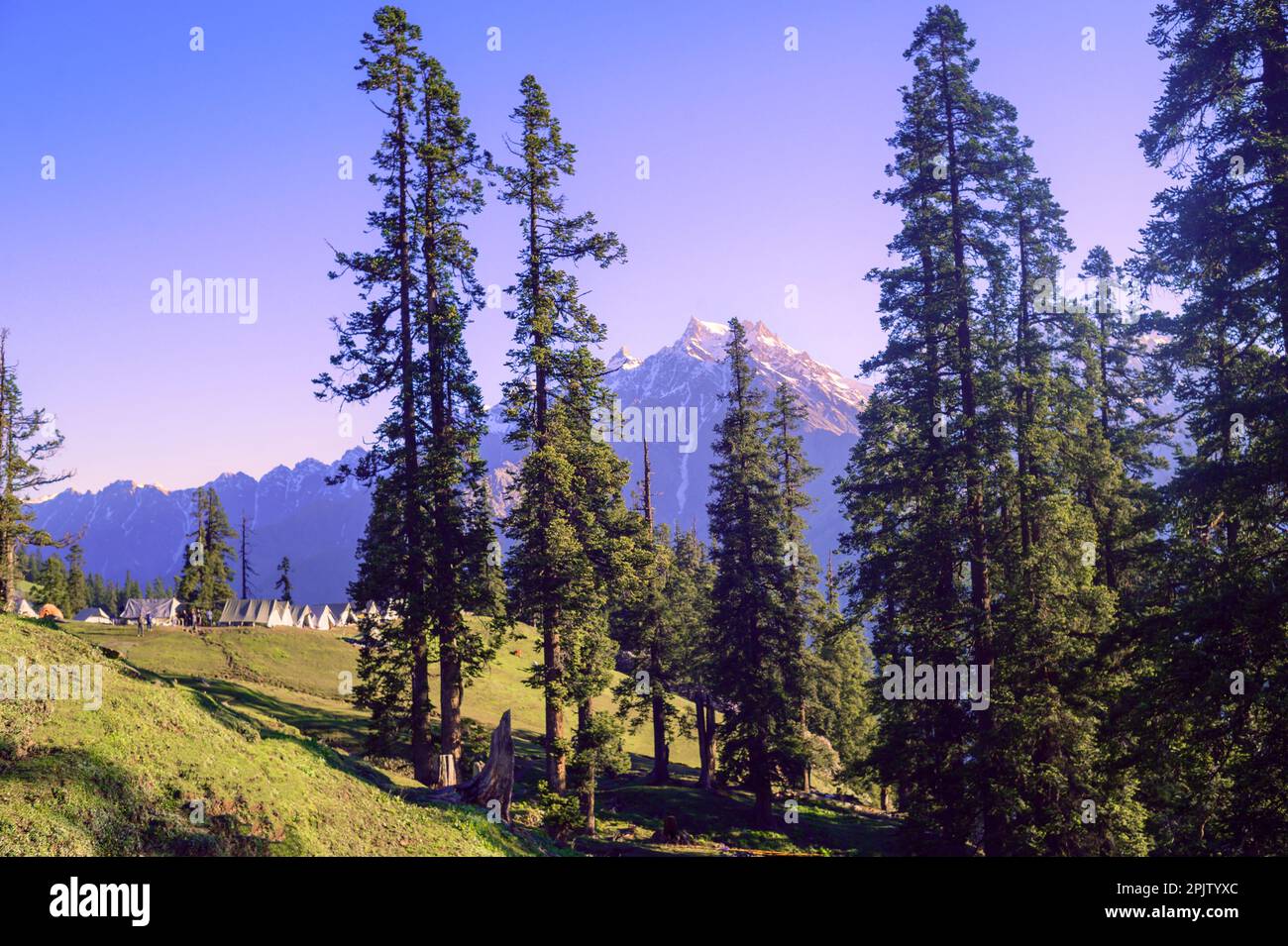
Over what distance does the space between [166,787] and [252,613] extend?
7206 centimetres

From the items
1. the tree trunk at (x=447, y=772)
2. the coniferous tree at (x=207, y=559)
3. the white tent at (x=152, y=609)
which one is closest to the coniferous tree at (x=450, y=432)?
the tree trunk at (x=447, y=772)

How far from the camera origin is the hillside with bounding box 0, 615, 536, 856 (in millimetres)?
10188

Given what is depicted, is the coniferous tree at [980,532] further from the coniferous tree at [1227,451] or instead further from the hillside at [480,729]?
the hillside at [480,729]

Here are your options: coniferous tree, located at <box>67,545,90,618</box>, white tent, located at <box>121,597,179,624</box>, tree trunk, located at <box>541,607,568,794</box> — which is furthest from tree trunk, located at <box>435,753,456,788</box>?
coniferous tree, located at <box>67,545,90,618</box>

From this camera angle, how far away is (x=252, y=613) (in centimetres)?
7606

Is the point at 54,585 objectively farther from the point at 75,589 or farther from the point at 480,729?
the point at 480,729

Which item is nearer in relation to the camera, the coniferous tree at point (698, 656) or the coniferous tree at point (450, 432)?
the coniferous tree at point (450, 432)

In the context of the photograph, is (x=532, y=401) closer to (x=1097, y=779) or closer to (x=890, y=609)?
(x=890, y=609)

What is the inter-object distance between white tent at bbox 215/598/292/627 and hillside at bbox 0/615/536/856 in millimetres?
65344

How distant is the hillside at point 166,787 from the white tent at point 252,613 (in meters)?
65.3

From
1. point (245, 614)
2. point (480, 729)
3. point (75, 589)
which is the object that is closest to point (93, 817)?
point (480, 729)

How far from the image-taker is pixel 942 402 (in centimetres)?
2209

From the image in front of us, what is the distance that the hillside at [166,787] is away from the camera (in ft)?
33.4
